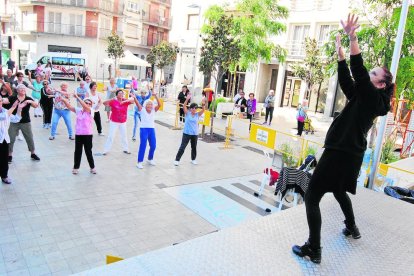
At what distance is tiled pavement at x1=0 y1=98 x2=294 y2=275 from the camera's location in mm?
4980

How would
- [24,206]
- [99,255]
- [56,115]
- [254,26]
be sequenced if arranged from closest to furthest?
[99,255] → [24,206] → [56,115] → [254,26]

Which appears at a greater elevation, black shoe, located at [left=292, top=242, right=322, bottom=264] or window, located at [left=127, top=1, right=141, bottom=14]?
window, located at [left=127, top=1, right=141, bottom=14]

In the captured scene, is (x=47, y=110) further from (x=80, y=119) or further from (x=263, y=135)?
(x=263, y=135)

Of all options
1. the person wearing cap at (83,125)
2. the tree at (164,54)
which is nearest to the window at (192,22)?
the tree at (164,54)

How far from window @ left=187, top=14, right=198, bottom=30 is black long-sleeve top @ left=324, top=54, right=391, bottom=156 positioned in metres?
29.4

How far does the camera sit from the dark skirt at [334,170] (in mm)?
3252

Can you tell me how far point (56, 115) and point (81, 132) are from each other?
376 cm

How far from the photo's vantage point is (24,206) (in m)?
6.33

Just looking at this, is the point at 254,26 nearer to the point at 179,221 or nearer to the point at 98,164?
the point at 98,164

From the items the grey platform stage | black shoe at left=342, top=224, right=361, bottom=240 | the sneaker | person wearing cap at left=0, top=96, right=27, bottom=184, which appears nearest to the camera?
the grey platform stage

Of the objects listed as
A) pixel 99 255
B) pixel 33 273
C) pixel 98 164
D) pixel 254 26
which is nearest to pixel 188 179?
pixel 98 164

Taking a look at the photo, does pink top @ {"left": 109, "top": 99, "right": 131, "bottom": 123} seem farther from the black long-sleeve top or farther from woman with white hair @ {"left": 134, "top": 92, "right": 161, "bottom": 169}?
the black long-sleeve top

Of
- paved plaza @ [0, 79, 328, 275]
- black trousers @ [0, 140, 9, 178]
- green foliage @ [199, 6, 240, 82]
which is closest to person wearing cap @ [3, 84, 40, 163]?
paved plaza @ [0, 79, 328, 275]

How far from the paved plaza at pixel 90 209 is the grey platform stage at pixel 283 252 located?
2087 mm
